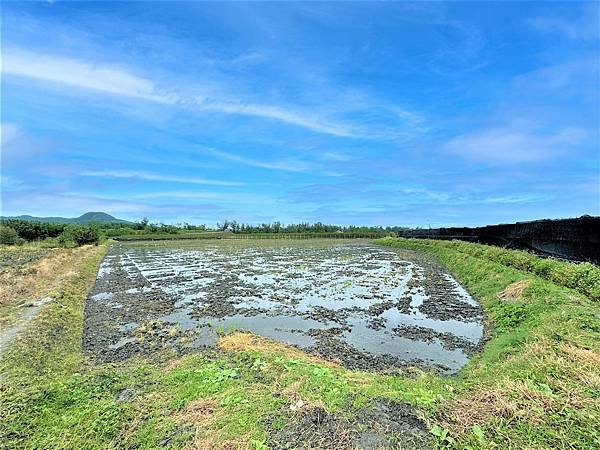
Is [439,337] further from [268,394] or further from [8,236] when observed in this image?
[8,236]

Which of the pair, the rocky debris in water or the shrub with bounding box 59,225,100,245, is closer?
the rocky debris in water

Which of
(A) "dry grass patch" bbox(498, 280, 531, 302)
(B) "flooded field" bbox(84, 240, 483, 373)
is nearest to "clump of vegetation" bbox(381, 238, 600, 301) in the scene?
(A) "dry grass patch" bbox(498, 280, 531, 302)

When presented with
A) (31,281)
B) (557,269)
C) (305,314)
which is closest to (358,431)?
(305,314)

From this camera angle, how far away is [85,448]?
12.7 ft

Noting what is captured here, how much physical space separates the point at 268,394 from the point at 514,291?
962cm

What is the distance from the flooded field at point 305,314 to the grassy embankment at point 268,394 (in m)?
1.06

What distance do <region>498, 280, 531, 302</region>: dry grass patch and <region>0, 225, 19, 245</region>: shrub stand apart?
4312 cm

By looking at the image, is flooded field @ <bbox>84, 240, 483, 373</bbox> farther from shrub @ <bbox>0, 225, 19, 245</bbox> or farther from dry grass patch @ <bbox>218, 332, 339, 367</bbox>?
shrub @ <bbox>0, 225, 19, 245</bbox>

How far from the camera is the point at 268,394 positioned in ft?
15.5

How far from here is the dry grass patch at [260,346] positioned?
22.2 feet

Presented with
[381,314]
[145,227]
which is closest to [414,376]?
[381,314]

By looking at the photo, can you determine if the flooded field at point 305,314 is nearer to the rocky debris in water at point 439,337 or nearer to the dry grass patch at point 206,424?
the rocky debris in water at point 439,337

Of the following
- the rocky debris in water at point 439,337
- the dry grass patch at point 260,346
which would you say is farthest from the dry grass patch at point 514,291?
the dry grass patch at point 260,346

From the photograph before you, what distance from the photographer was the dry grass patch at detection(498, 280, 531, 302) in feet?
34.1
